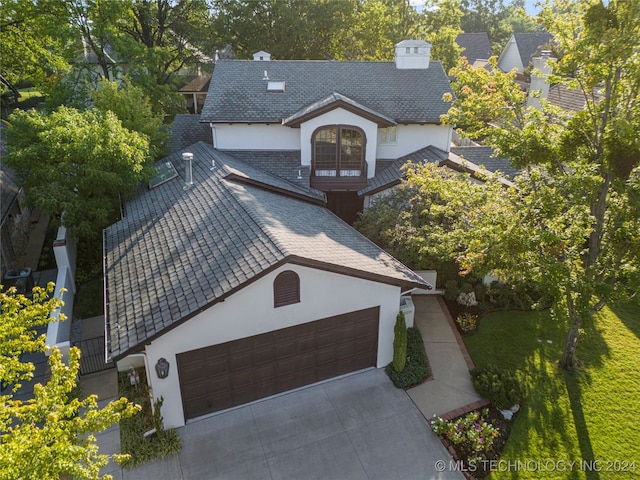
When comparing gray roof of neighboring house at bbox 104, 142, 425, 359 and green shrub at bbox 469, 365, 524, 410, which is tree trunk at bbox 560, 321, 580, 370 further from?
gray roof of neighboring house at bbox 104, 142, 425, 359

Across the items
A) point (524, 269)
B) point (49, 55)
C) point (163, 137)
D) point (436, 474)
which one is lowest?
point (436, 474)

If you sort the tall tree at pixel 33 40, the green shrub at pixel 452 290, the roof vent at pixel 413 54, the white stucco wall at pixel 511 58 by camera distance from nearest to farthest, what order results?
the green shrub at pixel 452 290 < the tall tree at pixel 33 40 < the roof vent at pixel 413 54 < the white stucco wall at pixel 511 58

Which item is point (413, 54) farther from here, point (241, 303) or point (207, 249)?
point (241, 303)

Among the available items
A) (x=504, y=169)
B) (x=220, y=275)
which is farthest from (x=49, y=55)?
(x=504, y=169)

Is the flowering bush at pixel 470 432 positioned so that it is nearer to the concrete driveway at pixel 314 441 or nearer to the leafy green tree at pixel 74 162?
the concrete driveway at pixel 314 441

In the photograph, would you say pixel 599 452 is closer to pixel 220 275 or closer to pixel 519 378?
pixel 519 378

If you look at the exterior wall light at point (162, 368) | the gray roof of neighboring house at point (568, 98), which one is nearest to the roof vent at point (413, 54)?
the gray roof of neighboring house at point (568, 98)
